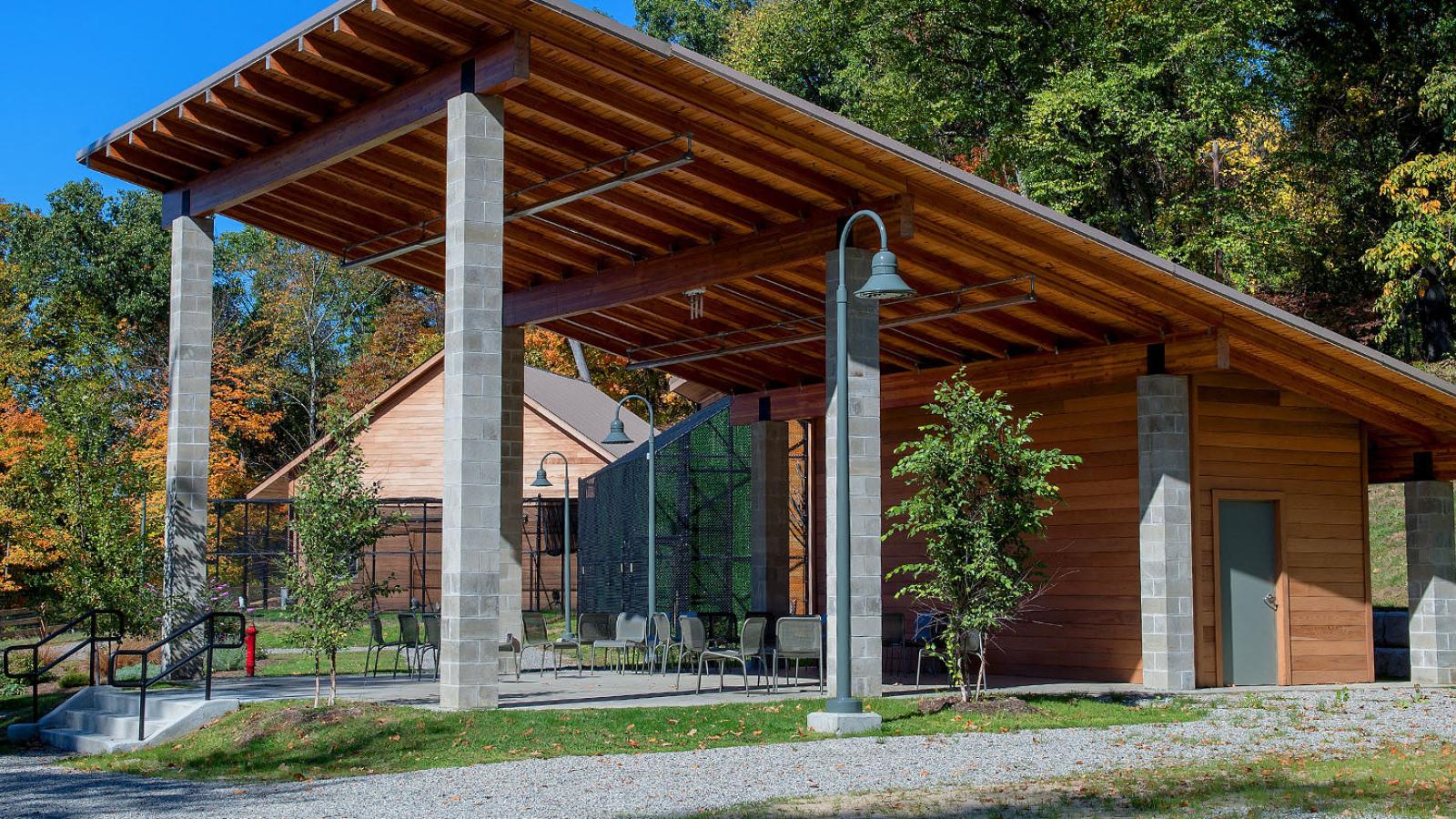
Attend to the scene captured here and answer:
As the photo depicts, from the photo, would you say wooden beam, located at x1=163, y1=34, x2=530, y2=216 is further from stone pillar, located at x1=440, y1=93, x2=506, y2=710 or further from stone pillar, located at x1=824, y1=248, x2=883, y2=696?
stone pillar, located at x1=824, y1=248, x2=883, y2=696

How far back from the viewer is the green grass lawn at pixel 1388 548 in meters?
28.7

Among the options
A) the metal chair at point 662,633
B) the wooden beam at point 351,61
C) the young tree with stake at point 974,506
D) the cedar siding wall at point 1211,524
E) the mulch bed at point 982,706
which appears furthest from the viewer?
the metal chair at point 662,633

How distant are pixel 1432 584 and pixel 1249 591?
265 cm

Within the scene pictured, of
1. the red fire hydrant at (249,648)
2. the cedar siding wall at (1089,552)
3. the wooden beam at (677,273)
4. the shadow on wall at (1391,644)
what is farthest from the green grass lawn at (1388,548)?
the red fire hydrant at (249,648)

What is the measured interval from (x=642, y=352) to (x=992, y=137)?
40.0ft

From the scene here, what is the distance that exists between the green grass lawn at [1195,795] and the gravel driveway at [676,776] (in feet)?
1.40

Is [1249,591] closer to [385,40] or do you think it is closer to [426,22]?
[426,22]

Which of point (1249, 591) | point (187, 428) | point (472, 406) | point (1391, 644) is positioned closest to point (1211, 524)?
point (1249, 591)

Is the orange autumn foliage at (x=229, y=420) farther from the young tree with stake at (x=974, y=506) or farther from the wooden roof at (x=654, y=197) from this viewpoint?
the young tree with stake at (x=974, y=506)

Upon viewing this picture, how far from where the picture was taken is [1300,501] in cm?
1816

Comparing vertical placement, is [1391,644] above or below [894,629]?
below

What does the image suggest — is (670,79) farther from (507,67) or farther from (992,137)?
(992,137)

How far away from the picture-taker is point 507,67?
40.3 feet

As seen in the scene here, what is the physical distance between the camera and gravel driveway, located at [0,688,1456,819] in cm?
912
